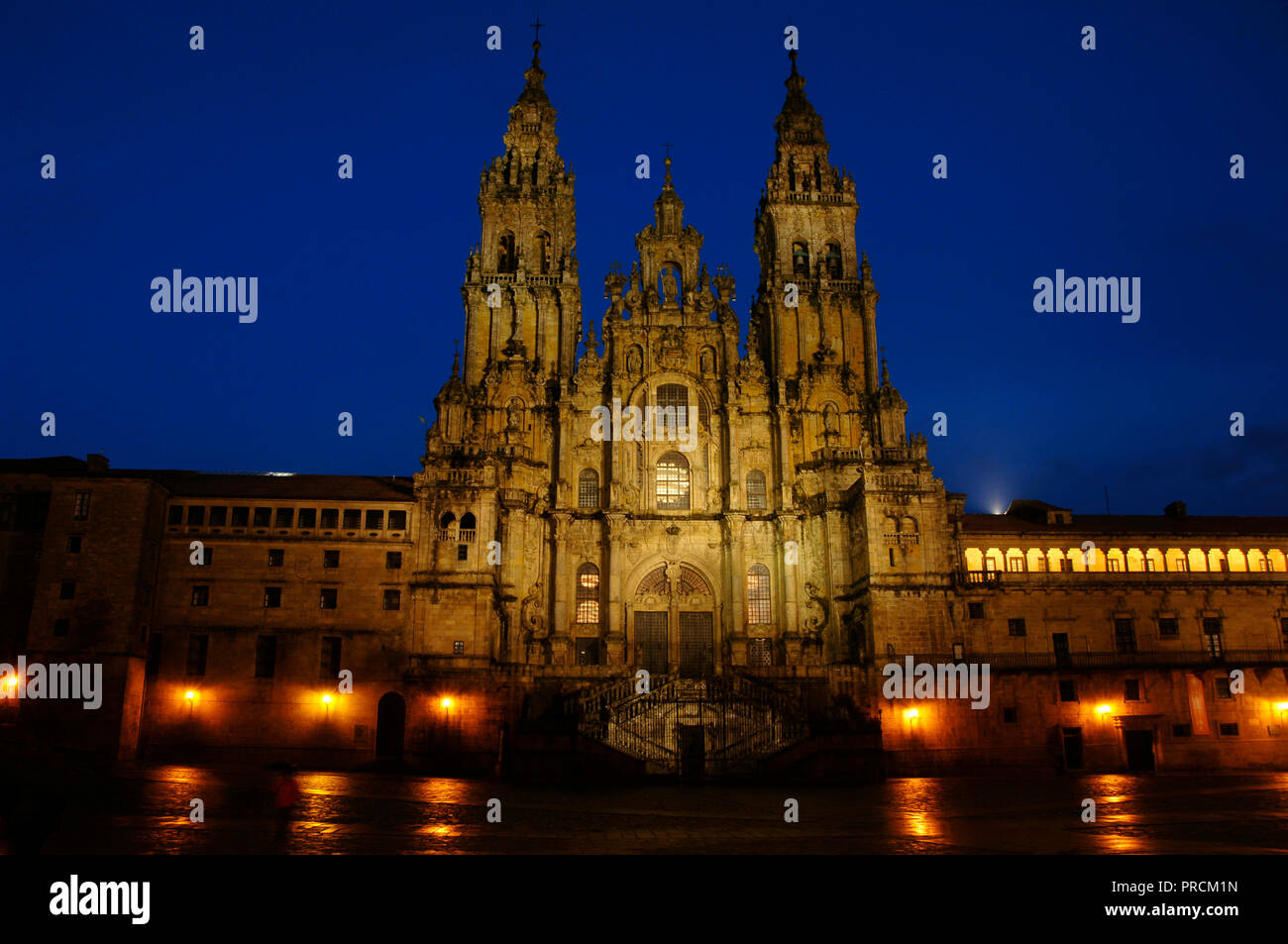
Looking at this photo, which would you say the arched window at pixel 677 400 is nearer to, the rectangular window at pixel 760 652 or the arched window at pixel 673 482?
the arched window at pixel 673 482

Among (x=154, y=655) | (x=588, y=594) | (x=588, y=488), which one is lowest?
(x=154, y=655)

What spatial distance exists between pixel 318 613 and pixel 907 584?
102 feet

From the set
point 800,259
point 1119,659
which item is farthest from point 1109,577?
point 800,259

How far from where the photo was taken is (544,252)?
6272cm

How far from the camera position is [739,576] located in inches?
2136

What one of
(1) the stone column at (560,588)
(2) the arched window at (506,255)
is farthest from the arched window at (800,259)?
(1) the stone column at (560,588)

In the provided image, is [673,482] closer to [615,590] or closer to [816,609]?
[615,590]

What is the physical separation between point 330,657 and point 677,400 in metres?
25.3

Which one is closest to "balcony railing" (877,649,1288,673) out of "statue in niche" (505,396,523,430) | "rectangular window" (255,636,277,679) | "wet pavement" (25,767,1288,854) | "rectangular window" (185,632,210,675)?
"wet pavement" (25,767,1288,854)

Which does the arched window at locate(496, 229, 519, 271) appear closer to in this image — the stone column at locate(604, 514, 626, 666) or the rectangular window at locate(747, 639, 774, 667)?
the stone column at locate(604, 514, 626, 666)

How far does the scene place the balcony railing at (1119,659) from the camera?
49875mm

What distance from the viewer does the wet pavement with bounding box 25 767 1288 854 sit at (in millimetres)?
19047

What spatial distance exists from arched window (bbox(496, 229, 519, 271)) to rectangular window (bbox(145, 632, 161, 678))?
2981 cm
